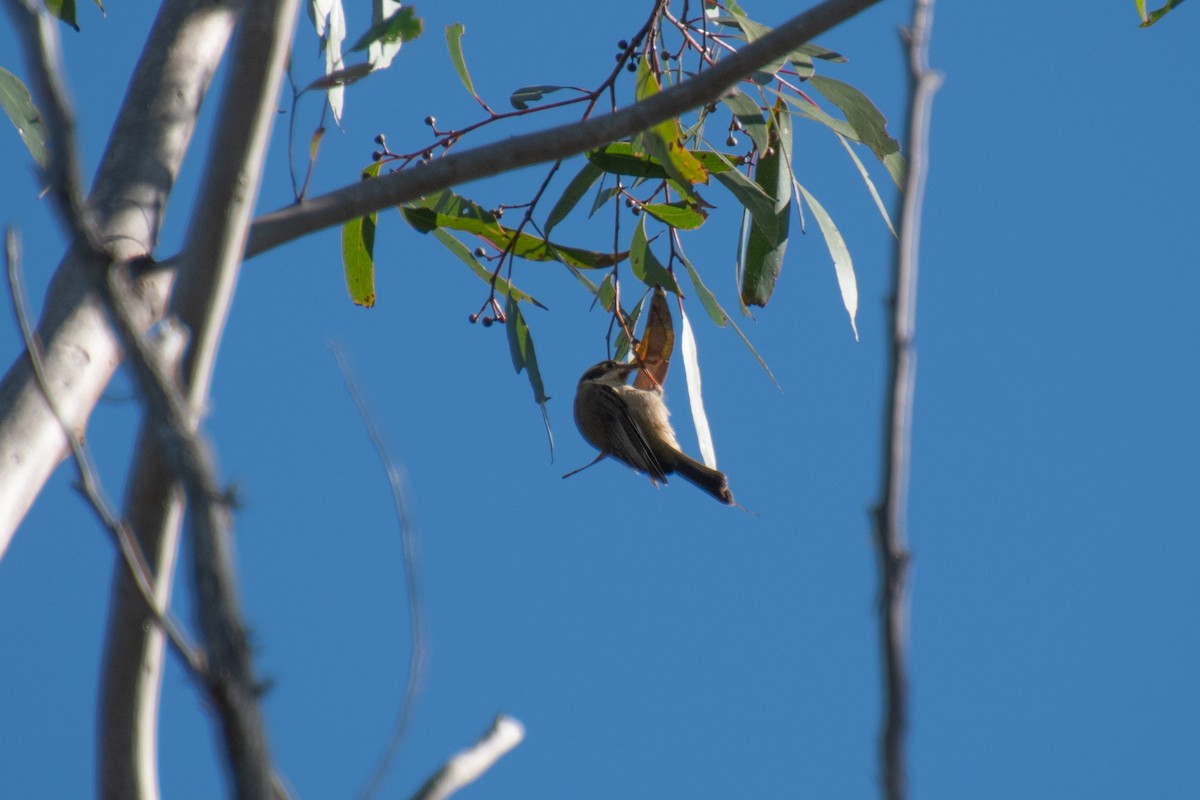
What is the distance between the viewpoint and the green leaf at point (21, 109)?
221 cm

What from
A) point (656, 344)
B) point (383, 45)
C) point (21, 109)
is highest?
point (21, 109)

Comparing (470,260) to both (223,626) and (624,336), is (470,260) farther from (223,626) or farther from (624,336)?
(223,626)

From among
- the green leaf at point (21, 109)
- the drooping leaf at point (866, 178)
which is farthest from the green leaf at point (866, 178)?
the green leaf at point (21, 109)

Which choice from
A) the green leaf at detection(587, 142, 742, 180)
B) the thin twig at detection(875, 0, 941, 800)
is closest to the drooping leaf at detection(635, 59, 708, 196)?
the green leaf at detection(587, 142, 742, 180)

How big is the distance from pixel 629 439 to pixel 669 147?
761 millimetres

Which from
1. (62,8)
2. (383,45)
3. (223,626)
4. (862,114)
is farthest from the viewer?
(62,8)

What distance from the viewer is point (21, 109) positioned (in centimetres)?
223

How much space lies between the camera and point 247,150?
3.87ft

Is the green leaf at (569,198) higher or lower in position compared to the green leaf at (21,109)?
lower

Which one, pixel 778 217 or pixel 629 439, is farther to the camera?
pixel 629 439

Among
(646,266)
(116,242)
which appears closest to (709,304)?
(646,266)

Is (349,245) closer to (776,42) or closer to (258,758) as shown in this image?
(776,42)

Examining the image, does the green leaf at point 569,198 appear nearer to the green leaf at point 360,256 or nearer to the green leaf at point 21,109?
the green leaf at point 360,256

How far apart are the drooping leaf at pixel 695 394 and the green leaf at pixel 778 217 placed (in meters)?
0.14
